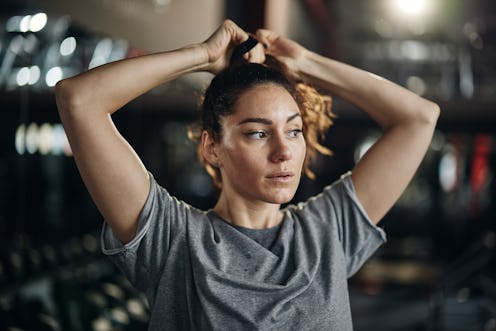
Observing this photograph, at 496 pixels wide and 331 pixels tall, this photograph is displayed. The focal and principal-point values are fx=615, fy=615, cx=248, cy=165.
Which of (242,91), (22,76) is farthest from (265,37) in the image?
(22,76)

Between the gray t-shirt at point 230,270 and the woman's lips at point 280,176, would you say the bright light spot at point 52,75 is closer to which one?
the gray t-shirt at point 230,270

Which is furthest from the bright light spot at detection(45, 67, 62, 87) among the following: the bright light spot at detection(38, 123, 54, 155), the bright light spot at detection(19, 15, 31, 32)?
the bright light spot at detection(19, 15, 31, 32)

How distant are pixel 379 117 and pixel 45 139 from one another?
2880mm

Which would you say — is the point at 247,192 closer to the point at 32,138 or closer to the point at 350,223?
the point at 350,223

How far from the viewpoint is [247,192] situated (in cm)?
134

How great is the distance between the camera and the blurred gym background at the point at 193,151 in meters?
2.71

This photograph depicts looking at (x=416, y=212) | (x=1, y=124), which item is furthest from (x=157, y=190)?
(x=416, y=212)

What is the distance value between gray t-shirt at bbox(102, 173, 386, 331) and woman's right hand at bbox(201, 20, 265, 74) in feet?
1.05

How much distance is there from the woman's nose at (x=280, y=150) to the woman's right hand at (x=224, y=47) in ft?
0.78

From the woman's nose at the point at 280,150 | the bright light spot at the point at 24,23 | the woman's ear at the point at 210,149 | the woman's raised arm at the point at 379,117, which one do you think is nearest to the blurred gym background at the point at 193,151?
the bright light spot at the point at 24,23

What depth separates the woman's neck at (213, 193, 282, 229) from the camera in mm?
1384

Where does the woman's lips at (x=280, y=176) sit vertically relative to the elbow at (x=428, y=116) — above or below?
below

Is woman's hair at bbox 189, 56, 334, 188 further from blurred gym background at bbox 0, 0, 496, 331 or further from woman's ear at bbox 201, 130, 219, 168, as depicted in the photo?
blurred gym background at bbox 0, 0, 496, 331

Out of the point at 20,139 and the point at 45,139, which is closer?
the point at 20,139
